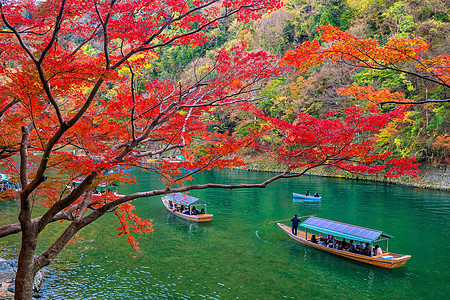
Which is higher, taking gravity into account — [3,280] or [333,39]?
[333,39]

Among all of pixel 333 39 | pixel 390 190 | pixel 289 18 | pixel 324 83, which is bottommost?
pixel 390 190

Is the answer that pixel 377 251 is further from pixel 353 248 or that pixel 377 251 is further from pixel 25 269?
pixel 25 269

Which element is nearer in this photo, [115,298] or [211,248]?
[115,298]

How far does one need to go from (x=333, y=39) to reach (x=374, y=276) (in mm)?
10128

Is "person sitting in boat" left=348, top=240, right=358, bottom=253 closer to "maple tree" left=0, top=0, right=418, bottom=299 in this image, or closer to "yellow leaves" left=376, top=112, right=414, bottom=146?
"maple tree" left=0, top=0, right=418, bottom=299

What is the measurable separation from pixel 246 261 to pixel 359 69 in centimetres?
3191

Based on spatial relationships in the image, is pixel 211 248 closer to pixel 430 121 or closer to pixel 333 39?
pixel 333 39

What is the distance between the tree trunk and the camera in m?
5.16

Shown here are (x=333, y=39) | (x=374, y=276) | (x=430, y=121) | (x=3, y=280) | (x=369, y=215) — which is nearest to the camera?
(x=333, y=39)

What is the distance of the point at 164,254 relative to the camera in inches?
563

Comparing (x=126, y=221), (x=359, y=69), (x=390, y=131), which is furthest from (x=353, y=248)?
(x=359, y=69)

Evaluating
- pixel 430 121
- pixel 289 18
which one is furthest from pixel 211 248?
pixel 289 18

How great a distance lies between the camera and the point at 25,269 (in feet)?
17.1

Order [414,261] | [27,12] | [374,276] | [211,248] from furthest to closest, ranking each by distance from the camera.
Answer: [211,248], [414,261], [374,276], [27,12]
